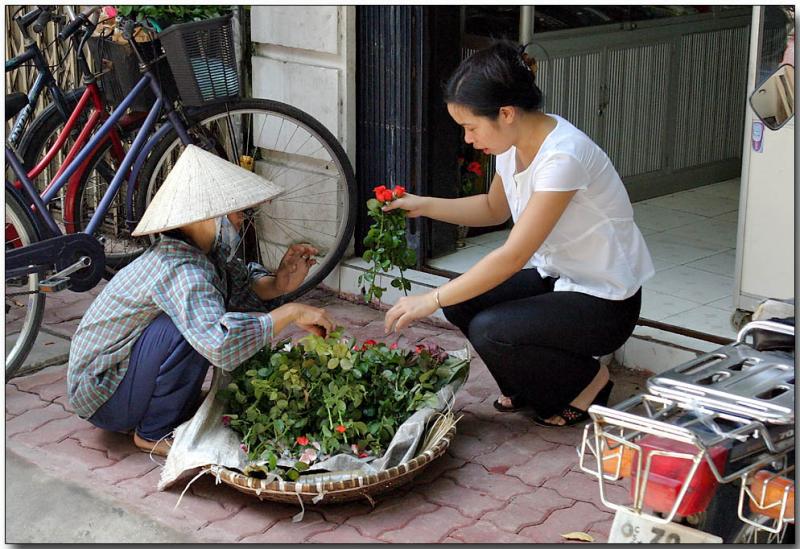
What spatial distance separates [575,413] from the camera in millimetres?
4074

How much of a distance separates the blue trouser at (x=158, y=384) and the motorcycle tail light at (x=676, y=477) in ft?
6.07

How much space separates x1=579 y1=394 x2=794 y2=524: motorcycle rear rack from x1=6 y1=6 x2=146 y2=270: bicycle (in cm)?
309

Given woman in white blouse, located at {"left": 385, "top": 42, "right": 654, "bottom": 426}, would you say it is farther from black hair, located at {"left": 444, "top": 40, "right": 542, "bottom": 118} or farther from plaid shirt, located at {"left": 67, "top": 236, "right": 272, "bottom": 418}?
plaid shirt, located at {"left": 67, "top": 236, "right": 272, "bottom": 418}

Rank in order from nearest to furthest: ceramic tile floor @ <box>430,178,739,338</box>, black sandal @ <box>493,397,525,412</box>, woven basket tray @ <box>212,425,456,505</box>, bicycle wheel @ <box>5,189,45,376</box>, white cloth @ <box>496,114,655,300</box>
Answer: woven basket tray @ <box>212,425,456,505</box>
white cloth @ <box>496,114,655,300</box>
black sandal @ <box>493,397,525,412</box>
bicycle wheel @ <box>5,189,45,376</box>
ceramic tile floor @ <box>430,178,739,338</box>

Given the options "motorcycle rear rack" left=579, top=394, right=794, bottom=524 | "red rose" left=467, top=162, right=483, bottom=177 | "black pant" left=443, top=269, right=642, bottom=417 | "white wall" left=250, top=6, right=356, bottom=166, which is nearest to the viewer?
"motorcycle rear rack" left=579, top=394, right=794, bottom=524

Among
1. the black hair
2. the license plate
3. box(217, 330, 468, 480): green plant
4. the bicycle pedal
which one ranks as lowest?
box(217, 330, 468, 480): green plant

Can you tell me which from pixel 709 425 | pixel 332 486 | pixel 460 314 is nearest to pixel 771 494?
pixel 709 425

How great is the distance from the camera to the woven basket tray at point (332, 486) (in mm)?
3406

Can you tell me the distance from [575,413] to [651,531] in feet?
5.39

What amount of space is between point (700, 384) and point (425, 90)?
9.21 ft

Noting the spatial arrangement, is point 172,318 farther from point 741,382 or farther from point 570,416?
point 741,382

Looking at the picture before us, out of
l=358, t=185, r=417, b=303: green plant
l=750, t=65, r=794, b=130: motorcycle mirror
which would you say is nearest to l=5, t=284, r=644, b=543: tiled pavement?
l=358, t=185, r=417, b=303: green plant

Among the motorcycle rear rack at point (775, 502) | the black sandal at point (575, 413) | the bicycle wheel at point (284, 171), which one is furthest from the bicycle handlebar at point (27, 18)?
the motorcycle rear rack at point (775, 502)

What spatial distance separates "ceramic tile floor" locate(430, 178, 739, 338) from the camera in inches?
190
